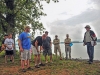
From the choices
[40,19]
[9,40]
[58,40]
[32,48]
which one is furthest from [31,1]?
[32,48]

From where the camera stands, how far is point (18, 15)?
18.2m

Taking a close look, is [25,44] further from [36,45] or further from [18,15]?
[18,15]

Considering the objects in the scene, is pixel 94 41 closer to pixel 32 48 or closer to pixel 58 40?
pixel 32 48

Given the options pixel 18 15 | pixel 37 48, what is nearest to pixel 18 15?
pixel 18 15

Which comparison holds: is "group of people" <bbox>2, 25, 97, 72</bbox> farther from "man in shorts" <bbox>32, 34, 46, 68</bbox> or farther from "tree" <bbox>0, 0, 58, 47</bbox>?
"tree" <bbox>0, 0, 58, 47</bbox>

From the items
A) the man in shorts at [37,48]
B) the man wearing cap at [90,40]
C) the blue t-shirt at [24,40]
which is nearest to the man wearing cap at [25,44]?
the blue t-shirt at [24,40]

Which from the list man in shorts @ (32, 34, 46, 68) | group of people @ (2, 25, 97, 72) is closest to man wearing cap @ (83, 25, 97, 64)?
group of people @ (2, 25, 97, 72)

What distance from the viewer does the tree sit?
17873 millimetres

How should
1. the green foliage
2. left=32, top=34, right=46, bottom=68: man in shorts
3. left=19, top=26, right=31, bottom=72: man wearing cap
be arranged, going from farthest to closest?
1. the green foliage
2. left=32, top=34, right=46, bottom=68: man in shorts
3. left=19, top=26, right=31, bottom=72: man wearing cap

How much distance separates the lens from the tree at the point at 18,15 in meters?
17.9

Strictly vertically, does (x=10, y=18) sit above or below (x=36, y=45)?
above

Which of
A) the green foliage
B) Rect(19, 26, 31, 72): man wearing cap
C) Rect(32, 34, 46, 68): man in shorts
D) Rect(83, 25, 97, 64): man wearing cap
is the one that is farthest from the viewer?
the green foliage

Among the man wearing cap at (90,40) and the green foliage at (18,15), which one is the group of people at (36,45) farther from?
the green foliage at (18,15)

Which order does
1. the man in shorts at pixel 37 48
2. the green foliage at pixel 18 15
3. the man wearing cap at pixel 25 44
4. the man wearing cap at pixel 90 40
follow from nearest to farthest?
the man wearing cap at pixel 25 44, the man in shorts at pixel 37 48, the man wearing cap at pixel 90 40, the green foliage at pixel 18 15
